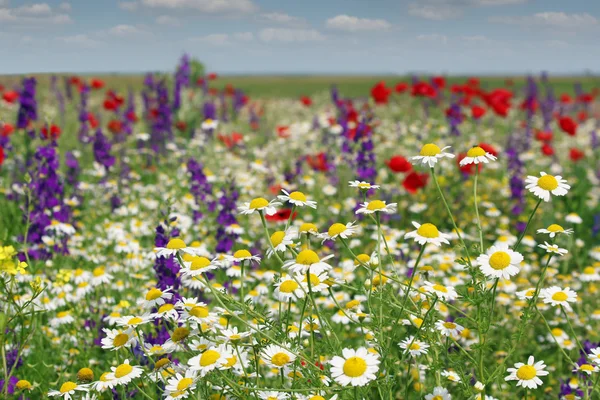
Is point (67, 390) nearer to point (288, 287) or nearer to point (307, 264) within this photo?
point (288, 287)

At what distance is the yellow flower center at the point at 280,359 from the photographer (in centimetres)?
203

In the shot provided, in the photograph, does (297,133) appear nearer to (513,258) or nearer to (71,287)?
(71,287)

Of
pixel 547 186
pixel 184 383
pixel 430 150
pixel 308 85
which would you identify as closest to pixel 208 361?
pixel 184 383

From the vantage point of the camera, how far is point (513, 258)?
200cm

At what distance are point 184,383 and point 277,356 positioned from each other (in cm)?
35

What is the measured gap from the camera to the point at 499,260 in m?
2.01

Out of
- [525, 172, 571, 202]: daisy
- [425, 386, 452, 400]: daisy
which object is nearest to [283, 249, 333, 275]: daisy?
[425, 386, 452, 400]: daisy

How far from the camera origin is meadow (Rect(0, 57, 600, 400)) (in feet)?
6.89

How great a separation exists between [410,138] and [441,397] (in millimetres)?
7645

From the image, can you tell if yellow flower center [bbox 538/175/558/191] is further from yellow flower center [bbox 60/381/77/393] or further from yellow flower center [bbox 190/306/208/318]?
yellow flower center [bbox 60/381/77/393]

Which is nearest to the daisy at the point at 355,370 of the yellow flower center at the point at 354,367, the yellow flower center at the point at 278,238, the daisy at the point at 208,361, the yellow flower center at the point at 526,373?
the yellow flower center at the point at 354,367

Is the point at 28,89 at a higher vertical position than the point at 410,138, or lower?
higher

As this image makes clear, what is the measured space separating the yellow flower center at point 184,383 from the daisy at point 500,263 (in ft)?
3.70

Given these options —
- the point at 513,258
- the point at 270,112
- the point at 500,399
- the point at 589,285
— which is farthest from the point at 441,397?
the point at 270,112
